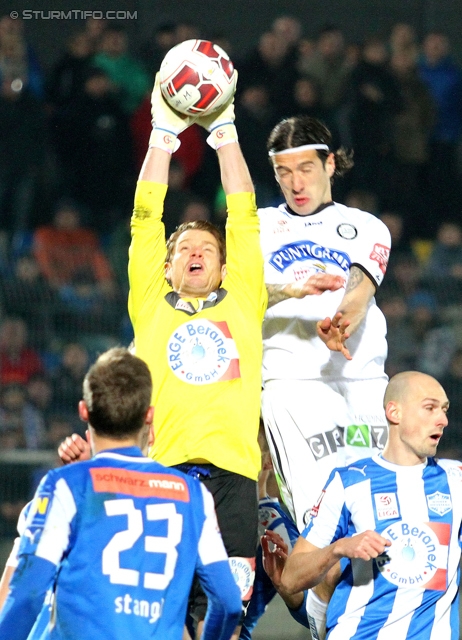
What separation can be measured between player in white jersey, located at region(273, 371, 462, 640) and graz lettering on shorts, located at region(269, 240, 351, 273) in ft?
3.45

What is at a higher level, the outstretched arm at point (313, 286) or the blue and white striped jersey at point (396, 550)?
the outstretched arm at point (313, 286)

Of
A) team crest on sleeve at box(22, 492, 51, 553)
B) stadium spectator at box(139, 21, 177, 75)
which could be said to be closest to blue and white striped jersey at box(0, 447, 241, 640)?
team crest on sleeve at box(22, 492, 51, 553)

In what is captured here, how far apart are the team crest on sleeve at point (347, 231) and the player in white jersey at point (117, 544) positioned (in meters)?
2.03

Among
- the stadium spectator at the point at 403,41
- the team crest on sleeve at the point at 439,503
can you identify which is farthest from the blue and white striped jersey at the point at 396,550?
the stadium spectator at the point at 403,41

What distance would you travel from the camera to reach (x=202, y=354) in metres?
4.09

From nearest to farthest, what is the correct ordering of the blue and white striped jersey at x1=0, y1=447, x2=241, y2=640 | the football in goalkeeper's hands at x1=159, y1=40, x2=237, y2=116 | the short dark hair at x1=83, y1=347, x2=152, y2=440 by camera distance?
the blue and white striped jersey at x1=0, y1=447, x2=241, y2=640 → the short dark hair at x1=83, y1=347, x2=152, y2=440 → the football in goalkeeper's hands at x1=159, y1=40, x2=237, y2=116

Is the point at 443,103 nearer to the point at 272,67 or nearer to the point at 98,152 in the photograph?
the point at 272,67

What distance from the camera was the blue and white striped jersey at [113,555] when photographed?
2762 millimetres

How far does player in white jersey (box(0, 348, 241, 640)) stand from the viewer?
2.78 m

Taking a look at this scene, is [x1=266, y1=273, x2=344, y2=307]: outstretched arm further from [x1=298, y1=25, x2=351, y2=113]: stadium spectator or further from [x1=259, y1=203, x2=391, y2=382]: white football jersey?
[x1=298, y1=25, x2=351, y2=113]: stadium spectator

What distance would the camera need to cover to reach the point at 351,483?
374 centimetres

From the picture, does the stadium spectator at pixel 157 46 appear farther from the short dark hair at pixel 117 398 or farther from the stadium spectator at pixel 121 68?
the short dark hair at pixel 117 398

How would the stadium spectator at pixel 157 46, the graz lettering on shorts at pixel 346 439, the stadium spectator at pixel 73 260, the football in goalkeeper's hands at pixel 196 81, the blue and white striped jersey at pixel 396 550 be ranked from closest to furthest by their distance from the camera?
1. the blue and white striped jersey at pixel 396 550
2. the football in goalkeeper's hands at pixel 196 81
3. the graz lettering on shorts at pixel 346 439
4. the stadium spectator at pixel 73 260
5. the stadium spectator at pixel 157 46

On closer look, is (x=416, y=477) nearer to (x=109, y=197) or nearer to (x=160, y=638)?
(x=160, y=638)
